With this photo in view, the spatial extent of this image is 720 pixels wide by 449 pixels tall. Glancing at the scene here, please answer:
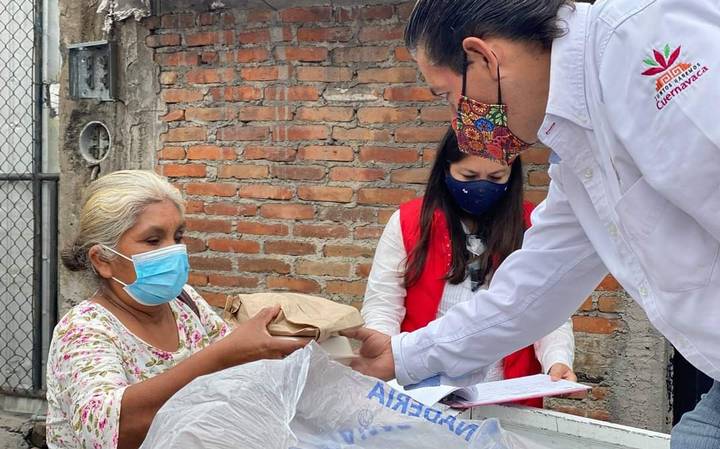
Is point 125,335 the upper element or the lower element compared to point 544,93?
lower

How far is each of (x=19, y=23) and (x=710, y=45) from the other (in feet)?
16.1

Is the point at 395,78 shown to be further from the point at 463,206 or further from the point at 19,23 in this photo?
the point at 19,23

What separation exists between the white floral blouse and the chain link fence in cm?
316

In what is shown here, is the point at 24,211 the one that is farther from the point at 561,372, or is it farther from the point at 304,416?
the point at 304,416

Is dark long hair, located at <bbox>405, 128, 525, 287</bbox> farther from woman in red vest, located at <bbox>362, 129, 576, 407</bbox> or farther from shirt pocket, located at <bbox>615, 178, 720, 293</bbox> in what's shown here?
shirt pocket, located at <bbox>615, 178, 720, 293</bbox>

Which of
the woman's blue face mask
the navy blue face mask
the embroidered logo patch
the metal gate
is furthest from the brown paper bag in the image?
the metal gate

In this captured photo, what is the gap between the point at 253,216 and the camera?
153 inches

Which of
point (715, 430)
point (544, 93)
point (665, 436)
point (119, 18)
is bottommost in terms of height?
point (665, 436)

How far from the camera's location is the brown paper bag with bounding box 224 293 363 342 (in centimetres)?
165

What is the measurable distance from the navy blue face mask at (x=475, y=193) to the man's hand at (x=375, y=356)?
1011 millimetres

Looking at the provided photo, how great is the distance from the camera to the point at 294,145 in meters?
3.79

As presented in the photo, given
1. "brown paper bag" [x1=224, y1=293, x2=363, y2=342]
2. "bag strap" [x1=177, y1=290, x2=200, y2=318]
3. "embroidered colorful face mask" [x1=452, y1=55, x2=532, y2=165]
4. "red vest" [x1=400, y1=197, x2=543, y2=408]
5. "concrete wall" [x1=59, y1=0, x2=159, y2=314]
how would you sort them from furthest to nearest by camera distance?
1. "concrete wall" [x1=59, y1=0, x2=159, y2=314]
2. "red vest" [x1=400, y1=197, x2=543, y2=408]
3. "bag strap" [x1=177, y1=290, x2=200, y2=318]
4. "brown paper bag" [x1=224, y1=293, x2=363, y2=342]
5. "embroidered colorful face mask" [x1=452, y1=55, x2=532, y2=165]

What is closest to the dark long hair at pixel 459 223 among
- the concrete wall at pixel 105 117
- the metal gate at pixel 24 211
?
the concrete wall at pixel 105 117

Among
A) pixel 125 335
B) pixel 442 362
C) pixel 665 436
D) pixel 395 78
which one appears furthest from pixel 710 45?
pixel 395 78
